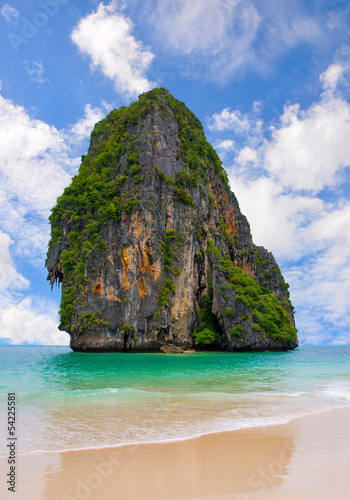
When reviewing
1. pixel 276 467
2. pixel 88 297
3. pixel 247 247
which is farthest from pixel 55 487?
pixel 247 247

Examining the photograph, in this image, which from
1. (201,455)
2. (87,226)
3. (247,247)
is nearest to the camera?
(201,455)

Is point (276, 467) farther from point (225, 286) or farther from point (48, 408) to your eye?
point (225, 286)

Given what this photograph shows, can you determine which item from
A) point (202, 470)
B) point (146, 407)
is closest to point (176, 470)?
point (202, 470)

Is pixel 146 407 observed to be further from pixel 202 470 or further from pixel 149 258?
pixel 149 258

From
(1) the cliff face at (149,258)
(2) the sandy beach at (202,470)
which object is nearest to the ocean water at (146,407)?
(2) the sandy beach at (202,470)

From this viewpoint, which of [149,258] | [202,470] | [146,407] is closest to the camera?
[202,470]

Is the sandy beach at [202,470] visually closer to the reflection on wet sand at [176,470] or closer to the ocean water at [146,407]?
the reflection on wet sand at [176,470]

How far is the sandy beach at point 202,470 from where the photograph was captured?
3.40m

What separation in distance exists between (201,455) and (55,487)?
74.0 inches

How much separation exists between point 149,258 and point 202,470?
34.5 metres

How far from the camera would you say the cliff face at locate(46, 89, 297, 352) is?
1448 inches

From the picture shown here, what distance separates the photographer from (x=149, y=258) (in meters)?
38.3

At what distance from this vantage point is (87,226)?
4053 centimetres

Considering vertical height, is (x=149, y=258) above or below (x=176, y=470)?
above
